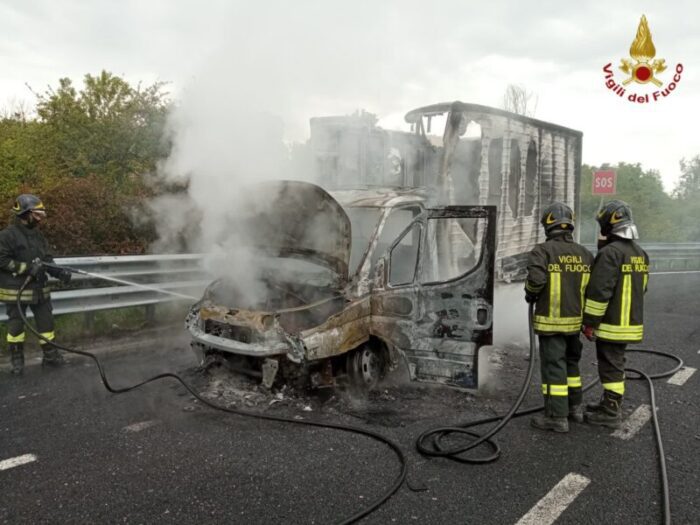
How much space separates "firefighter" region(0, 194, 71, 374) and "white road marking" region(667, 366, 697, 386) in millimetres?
6484

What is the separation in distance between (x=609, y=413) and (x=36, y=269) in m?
5.67

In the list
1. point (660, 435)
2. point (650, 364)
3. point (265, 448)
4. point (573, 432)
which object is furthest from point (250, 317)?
point (650, 364)

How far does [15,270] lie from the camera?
5.34m

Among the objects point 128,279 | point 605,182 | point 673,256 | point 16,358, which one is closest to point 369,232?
point 128,279

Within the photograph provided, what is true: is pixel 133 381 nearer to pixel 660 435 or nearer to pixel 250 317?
pixel 250 317

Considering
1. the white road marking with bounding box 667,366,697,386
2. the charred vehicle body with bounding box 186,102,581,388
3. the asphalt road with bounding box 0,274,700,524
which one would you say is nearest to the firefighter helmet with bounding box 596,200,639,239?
the charred vehicle body with bounding box 186,102,581,388

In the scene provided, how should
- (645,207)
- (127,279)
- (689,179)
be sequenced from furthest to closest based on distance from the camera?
(689,179) → (645,207) → (127,279)

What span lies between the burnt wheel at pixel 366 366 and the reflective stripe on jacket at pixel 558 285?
1.55 metres

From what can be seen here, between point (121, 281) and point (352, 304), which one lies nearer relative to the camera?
point (352, 304)

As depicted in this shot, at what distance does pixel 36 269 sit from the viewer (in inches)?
213

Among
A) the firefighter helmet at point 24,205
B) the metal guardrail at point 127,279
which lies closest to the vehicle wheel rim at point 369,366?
the metal guardrail at point 127,279

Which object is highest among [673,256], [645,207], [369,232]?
[645,207]

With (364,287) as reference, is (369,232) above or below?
above

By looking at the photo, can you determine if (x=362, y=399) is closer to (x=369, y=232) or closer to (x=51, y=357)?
(x=369, y=232)
